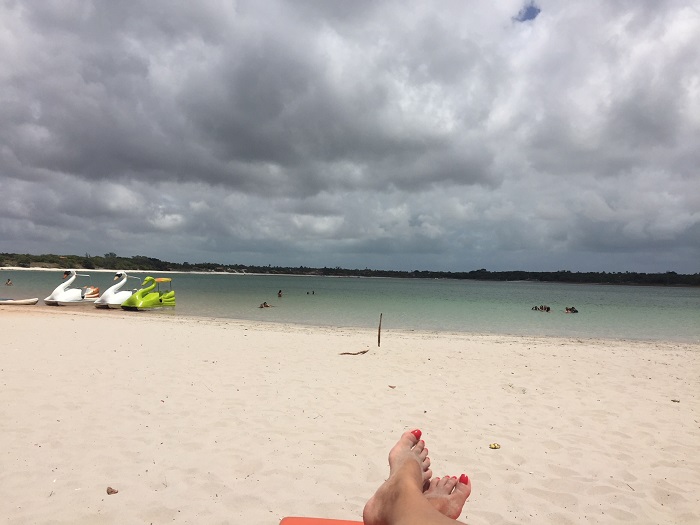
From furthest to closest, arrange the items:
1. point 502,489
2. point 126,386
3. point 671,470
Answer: point 126,386, point 671,470, point 502,489

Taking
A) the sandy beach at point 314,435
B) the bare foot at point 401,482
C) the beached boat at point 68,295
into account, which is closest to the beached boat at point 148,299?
the beached boat at point 68,295

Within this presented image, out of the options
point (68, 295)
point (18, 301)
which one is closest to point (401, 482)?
point (18, 301)

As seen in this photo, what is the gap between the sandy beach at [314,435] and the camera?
2795 millimetres

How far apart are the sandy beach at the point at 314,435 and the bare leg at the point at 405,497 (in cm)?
43

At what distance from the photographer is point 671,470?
11.5ft

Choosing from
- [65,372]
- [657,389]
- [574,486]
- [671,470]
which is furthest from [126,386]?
[657,389]

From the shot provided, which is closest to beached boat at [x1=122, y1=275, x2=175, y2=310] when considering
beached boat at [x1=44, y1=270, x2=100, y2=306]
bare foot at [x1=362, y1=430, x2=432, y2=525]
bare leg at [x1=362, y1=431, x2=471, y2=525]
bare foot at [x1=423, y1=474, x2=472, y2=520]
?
beached boat at [x1=44, y1=270, x2=100, y2=306]

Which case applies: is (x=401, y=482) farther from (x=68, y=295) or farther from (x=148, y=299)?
(x=68, y=295)

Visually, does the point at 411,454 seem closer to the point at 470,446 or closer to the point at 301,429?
the point at 470,446

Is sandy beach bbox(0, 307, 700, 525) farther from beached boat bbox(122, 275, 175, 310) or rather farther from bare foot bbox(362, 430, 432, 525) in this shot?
beached boat bbox(122, 275, 175, 310)

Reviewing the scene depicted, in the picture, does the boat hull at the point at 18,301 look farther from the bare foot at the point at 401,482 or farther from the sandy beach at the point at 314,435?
the bare foot at the point at 401,482

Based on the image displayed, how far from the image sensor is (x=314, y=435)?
3.93m

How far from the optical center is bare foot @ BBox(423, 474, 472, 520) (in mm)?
2406

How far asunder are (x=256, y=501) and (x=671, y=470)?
3421 millimetres
